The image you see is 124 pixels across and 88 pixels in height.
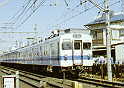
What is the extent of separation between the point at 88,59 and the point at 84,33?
180 centimetres

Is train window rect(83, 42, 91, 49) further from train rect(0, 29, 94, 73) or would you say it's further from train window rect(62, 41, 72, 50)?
train window rect(62, 41, 72, 50)

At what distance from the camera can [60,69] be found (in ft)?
57.9

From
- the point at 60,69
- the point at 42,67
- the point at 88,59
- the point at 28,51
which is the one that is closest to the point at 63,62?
the point at 60,69

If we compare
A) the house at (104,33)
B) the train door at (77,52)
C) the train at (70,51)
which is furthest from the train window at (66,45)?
the house at (104,33)

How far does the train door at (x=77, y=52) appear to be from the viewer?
17703 millimetres

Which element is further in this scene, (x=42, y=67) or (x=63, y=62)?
(x=42, y=67)

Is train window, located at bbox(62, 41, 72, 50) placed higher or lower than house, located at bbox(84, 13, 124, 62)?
lower

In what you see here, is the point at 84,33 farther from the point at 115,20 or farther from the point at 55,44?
the point at 115,20

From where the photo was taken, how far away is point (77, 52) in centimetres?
1789

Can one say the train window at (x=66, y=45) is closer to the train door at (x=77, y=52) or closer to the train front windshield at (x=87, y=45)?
the train door at (x=77, y=52)

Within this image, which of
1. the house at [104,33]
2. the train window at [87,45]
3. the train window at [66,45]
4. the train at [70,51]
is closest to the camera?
the train at [70,51]

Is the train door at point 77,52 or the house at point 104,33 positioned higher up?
the house at point 104,33

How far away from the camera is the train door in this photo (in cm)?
1770

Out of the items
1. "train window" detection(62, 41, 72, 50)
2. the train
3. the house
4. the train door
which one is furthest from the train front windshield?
the house
